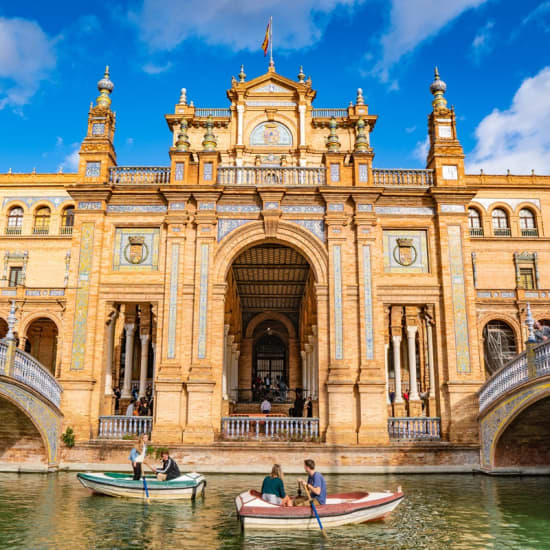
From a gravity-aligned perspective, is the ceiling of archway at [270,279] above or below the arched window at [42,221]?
below

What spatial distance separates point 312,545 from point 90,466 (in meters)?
9.48

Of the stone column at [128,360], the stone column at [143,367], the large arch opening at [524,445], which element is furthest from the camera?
the stone column at [128,360]

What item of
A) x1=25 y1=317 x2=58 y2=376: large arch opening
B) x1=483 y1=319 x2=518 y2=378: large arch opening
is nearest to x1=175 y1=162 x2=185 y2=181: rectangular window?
x1=25 y1=317 x2=58 y2=376: large arch opening

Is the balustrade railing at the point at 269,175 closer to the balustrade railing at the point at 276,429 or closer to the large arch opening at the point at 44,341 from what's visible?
the balustrade railing at the point at 276,429

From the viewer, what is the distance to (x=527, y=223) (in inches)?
1394

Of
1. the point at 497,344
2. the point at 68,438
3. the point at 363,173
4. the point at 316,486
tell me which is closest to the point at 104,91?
the point at 363,173

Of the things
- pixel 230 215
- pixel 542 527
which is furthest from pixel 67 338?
pixel 542 527

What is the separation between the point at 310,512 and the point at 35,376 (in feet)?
31.8

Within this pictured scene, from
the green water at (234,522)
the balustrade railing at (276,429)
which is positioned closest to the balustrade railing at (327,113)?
the balustrade railing at (276,429)

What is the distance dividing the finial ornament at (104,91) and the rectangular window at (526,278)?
2498 cm

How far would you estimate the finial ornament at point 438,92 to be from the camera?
1955cm

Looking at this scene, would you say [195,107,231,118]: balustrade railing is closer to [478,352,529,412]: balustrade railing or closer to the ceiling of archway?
the ceiling of archway

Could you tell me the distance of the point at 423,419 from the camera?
17078 mm

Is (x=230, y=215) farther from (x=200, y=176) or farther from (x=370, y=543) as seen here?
(x=370, y=543)
